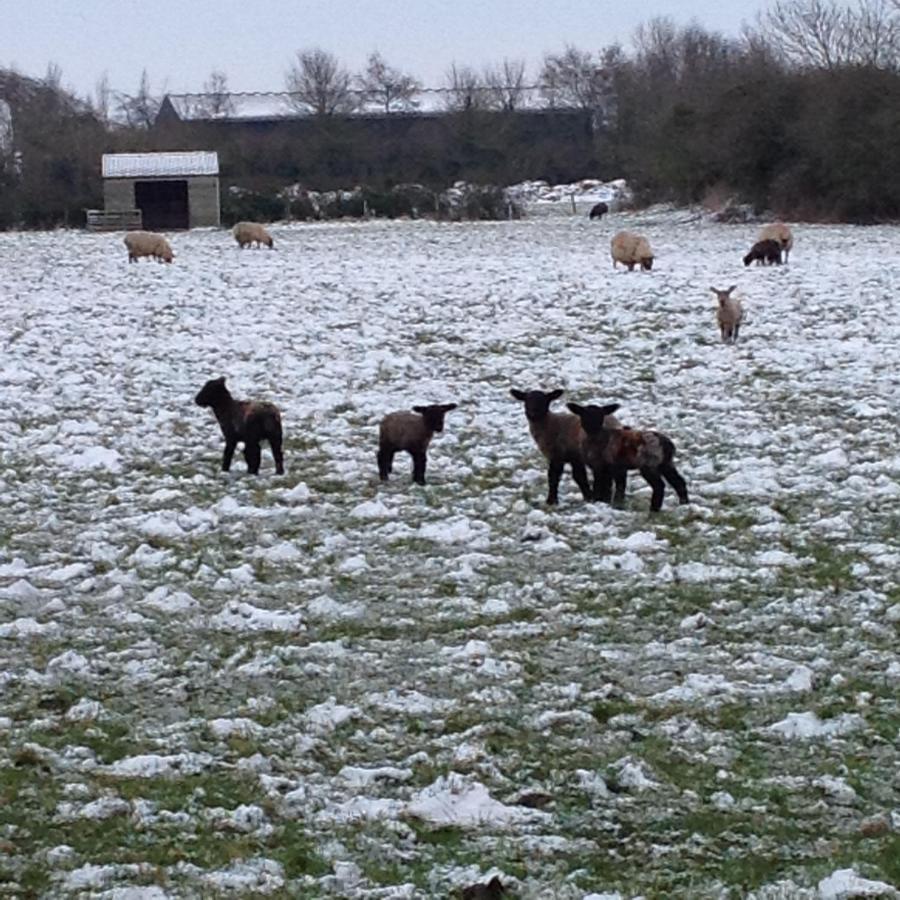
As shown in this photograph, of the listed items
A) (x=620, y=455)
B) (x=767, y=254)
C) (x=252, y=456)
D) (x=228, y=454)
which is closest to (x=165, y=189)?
(x=767, y=254)

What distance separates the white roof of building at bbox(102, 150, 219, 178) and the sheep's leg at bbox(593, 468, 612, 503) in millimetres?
46539

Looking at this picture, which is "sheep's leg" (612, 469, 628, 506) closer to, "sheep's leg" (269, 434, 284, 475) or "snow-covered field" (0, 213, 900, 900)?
"snow-covered field" (0, 213, 900, 900)

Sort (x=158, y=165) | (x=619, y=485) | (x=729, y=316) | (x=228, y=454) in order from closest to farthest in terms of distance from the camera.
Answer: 1. (x=619, y=485)
2. (x=228, y=454)
3. (x=729, y=316)
4. (x=158, y=165)

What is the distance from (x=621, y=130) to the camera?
258 ft

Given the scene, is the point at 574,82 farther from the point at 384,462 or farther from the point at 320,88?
the point at 384,462

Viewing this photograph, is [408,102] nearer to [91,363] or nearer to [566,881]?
[91,363]

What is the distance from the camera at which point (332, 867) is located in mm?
4895

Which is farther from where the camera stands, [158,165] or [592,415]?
[158,165]

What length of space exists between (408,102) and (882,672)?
86.9 metres

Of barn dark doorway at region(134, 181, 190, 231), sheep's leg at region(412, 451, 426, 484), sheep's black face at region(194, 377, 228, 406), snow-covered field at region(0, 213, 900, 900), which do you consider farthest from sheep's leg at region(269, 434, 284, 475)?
barn dark doorway at region(134, 181, 190, 231)

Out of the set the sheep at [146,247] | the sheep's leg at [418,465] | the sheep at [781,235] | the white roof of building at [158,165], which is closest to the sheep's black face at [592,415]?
the sheep's leg at [418,465]

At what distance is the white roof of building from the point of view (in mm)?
54531

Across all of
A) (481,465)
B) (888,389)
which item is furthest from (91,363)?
(888,389)

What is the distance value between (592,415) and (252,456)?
3.04 m
